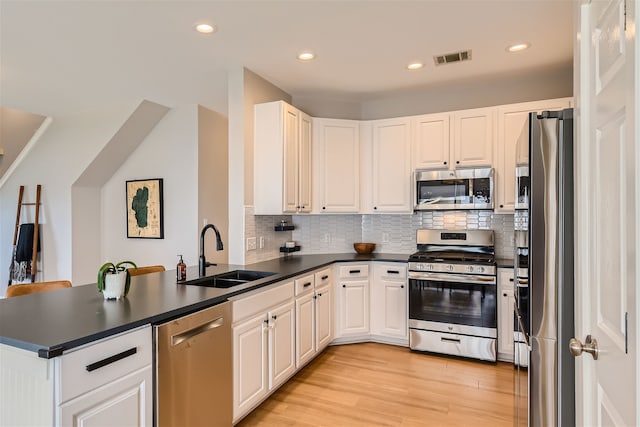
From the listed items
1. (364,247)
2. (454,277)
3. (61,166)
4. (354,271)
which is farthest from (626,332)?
(61,166)

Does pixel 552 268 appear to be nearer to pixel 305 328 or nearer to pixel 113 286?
pixel 305 328

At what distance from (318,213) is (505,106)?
210 centimetres

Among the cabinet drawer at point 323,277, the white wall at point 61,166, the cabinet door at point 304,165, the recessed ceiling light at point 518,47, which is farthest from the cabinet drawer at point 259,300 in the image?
the white wall at point 61,166

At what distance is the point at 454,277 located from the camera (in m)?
3.32

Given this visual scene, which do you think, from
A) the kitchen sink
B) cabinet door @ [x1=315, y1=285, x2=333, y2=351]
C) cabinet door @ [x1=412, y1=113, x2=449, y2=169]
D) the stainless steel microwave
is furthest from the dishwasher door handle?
cabinet door @ [x1=412, y1=113, x2=449, y2=169]

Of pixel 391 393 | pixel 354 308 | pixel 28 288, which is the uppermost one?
pixel 28 288

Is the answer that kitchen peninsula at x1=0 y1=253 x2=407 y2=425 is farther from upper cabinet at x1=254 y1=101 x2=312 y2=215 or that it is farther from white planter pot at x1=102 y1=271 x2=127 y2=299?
upper cabinet at x1=254 y1=101 x2=312 y2=215

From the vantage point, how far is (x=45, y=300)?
1.92 m

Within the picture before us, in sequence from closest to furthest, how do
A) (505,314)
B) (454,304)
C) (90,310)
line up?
(90,310) < (505,314) < (454,304)

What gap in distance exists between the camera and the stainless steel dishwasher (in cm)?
166

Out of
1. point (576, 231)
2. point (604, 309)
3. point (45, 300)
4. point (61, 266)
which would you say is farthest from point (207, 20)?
point (61, 266)

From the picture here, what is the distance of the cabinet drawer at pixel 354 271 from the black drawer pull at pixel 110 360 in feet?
7.71

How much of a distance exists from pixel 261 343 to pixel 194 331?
2.24 ft

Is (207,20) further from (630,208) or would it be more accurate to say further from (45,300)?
(630,208)
